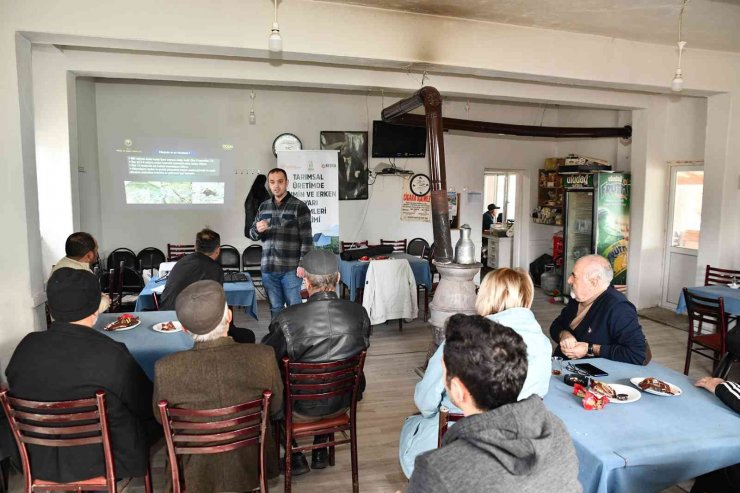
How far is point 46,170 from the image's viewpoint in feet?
16.2

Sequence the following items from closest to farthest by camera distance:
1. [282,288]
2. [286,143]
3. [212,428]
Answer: [212,428], [282,288], [286,143]

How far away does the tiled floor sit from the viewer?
2855 mm

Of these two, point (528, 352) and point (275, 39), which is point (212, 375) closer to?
point (528, 352)

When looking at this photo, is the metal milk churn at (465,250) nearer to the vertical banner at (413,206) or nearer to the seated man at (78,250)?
the seated man at (78,250)

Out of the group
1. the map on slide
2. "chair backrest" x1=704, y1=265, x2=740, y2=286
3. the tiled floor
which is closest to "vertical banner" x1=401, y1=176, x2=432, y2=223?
the tiled floor

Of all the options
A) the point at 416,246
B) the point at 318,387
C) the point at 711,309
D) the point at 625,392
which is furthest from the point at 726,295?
the point at 416,246

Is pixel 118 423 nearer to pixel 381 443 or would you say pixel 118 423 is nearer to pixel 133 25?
pixel 381 443

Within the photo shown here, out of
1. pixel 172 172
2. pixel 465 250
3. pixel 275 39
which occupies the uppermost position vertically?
pixel 275 39

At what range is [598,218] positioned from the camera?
7188mm

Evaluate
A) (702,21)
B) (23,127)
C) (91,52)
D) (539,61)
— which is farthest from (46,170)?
(702,21)

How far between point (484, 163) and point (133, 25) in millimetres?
6129

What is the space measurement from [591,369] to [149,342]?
2.31 metres

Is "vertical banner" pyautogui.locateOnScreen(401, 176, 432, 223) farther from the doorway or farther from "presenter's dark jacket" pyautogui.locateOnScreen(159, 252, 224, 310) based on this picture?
"presenter's dark jacket" pyautogui.locateOnScreen(159, 252, 224, 310)

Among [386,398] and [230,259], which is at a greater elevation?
[230,259]
